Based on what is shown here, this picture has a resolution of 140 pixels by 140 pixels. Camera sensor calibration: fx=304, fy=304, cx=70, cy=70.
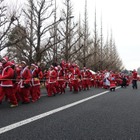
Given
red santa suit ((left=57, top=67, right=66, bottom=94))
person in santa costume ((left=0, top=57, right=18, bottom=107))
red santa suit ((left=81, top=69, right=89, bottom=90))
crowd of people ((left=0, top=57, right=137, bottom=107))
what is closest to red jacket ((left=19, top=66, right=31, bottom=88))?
crowd of people ((left=0, top=57, right=137, bottom=107))

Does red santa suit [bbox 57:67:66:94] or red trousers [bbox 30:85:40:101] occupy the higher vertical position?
red santa suit [bbox 57:67:66:94]

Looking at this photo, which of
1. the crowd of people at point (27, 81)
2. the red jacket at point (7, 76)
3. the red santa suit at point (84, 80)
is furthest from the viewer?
the red santa suit at point (84, 80)

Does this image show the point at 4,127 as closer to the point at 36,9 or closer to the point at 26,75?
the point at 26,75

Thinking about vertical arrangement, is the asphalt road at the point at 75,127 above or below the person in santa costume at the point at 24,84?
below

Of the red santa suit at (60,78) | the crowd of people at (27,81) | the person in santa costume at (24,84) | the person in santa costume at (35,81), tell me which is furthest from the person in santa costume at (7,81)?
the red santa suit at (60,78)

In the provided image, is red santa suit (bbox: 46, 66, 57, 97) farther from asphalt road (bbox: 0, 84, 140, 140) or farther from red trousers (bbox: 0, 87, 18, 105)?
asphalt road (bbox: 0, 84, 140, 140)

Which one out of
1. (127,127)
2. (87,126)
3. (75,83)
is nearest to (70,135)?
(87,126)

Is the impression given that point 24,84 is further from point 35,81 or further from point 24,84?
point 35,81

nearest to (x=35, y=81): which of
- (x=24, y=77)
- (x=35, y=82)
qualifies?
(x=35, y=82)

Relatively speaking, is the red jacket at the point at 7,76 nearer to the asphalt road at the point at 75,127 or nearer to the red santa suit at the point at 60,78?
the asphalt road at the point at 75,127

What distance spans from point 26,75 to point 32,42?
12628 millimetres

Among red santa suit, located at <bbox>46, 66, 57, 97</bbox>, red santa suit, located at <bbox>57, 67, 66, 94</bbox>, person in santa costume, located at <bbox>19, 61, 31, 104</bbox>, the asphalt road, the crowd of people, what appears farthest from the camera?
red santa suit, located at <bbox>57, 67, 66, 94</bbox>

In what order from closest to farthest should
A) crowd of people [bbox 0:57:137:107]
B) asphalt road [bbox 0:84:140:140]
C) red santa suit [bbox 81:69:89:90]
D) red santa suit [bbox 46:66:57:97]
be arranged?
asphalt road [bbox 0:84:140:140] → crowd of people [bbox 0:57:137:107] → red santa suit [bbox 46:66:57:97] → red santa suit [bbox 81:69:89:90]

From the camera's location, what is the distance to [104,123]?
684 cm
